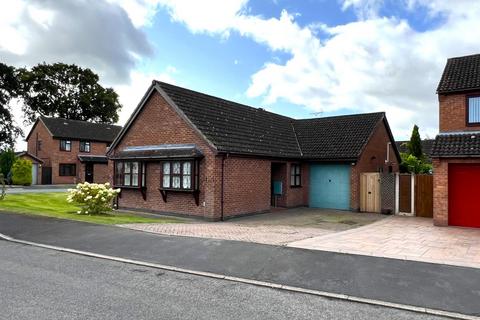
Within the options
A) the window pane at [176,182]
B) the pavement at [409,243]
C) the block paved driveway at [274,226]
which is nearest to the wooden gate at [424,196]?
the block paved driveway at [274,226]

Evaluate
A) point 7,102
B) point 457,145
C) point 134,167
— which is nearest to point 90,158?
point 7,102

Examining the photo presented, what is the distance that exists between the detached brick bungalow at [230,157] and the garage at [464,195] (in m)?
5.61

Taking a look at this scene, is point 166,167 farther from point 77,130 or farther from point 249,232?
point 77,130

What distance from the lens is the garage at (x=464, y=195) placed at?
46.0ft

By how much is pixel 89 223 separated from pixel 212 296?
804 cm

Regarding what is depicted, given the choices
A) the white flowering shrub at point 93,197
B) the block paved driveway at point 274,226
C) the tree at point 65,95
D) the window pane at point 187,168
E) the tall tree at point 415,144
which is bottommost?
the block paved driveway at point 274,226

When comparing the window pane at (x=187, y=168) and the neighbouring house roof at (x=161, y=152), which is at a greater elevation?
the neighbouring house roof at (x=161, y=152)

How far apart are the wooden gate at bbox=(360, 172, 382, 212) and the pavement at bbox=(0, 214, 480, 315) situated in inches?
460

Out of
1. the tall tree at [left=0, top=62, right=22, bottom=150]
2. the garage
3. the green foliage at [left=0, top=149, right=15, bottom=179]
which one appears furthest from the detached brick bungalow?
the tall tree at [left=0, top=62, right=22, bottom=150]

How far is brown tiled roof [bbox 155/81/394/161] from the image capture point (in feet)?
58.0

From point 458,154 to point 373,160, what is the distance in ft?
27.3

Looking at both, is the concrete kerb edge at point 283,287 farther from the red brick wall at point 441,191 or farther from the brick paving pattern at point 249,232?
the red brick wall at point 441,191

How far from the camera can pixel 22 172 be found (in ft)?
122

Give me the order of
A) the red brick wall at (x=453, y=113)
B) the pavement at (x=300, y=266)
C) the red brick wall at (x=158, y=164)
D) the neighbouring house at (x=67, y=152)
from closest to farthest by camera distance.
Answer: the pavement at (x=300, y=266) < the red brick wall at (x=453, y=113) < the red brick wall at (x=158, y=164) < the neighbouring house at (x=67, y=152)
